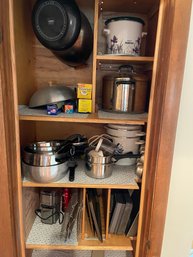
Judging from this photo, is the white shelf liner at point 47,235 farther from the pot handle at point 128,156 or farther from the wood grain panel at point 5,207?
the pot handle at point 128,156

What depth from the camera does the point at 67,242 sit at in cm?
111

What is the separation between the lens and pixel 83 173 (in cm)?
112

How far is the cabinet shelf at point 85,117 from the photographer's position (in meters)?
0.92

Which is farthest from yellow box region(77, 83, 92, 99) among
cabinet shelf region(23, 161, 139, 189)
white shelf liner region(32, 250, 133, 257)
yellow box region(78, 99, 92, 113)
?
white shelf liner region(32, 250, 133, 257)

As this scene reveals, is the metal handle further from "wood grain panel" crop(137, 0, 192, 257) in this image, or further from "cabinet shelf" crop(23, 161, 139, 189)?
"wood grain panel" crop(137, 0, 192, 257)

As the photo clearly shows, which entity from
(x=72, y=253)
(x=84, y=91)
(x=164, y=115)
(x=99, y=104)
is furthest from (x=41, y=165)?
(x=72, y=253)

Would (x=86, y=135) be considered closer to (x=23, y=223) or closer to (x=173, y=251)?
(x=23, y=223)

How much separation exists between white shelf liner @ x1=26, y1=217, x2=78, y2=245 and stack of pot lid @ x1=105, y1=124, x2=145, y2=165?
1.99 ft

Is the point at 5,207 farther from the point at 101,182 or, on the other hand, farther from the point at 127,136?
the point at 127,136

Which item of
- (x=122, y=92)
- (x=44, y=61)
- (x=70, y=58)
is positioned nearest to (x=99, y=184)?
(x=122, y=92)

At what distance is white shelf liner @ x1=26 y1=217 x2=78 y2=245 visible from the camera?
1.10 metres

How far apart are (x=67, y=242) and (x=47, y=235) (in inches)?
5.1

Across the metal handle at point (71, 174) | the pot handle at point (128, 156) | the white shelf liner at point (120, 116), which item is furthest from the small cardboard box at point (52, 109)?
the pot handle at point (128, 156)

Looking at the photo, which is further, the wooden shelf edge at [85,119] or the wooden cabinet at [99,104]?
the wooden shelf edge at [85,119]
